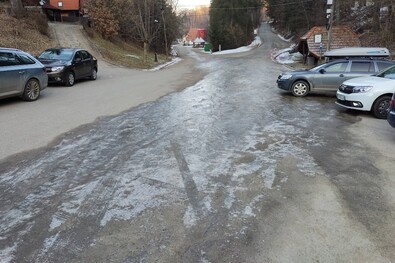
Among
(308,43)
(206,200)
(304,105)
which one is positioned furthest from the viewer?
(308,43)

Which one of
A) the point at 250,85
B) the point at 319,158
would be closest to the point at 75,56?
the point at 250,85

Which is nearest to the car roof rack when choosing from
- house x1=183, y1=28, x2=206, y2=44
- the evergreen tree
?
the evergreen tree

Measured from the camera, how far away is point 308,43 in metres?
34.4

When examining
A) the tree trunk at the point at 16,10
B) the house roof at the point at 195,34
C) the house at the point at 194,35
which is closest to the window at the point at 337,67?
the tree trunk at the point at 16,10

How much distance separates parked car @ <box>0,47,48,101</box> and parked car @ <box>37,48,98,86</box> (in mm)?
3351

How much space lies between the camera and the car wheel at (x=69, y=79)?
52.3ft

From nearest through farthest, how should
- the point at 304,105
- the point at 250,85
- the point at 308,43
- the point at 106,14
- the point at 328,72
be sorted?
1. the point at 304,105
2. the point at 328,72
3. the point at 250,85
4. the point at 308,43
5. the point at 106,14

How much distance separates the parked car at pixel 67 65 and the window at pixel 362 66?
11.7m

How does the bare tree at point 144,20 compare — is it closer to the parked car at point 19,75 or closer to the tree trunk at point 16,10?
the tree trunk at point 16,10

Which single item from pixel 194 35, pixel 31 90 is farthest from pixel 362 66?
pixel 194 35

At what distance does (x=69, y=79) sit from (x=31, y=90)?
4.48 meters

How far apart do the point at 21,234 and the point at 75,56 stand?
14762 millimetres

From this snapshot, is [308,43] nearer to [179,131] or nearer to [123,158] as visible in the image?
[179,131]

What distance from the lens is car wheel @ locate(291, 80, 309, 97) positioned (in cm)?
1427
